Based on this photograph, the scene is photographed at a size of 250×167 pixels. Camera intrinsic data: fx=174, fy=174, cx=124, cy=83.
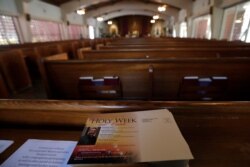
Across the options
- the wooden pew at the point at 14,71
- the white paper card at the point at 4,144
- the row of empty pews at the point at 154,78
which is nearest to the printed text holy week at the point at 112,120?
the white paper card at the point at 4,144

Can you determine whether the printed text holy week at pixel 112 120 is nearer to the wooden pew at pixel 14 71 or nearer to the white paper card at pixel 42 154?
the white paper card at pixel 42 154

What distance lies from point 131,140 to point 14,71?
2186mm

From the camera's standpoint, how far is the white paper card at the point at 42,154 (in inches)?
17.7

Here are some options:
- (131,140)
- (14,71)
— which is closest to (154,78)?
(131,140)

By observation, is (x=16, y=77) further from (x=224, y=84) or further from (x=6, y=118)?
(x=224, y=84)

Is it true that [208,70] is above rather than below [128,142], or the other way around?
below

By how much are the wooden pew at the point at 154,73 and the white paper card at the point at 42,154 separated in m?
1.27

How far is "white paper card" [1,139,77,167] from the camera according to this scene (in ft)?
1.48

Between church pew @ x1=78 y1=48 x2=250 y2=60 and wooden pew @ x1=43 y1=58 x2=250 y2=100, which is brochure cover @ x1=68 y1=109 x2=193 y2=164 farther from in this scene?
church pew @ x1=78 y1=48 x2=250 y2=60

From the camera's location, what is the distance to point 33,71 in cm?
347

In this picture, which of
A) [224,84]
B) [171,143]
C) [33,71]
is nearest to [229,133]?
[171,143]

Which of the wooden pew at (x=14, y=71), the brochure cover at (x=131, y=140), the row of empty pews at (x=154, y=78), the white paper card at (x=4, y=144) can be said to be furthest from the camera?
the wooden pew at (x=14, y=71)

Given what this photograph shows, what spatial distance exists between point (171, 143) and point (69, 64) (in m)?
1.55

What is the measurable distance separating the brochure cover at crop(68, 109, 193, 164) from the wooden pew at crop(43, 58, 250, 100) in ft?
3.85
